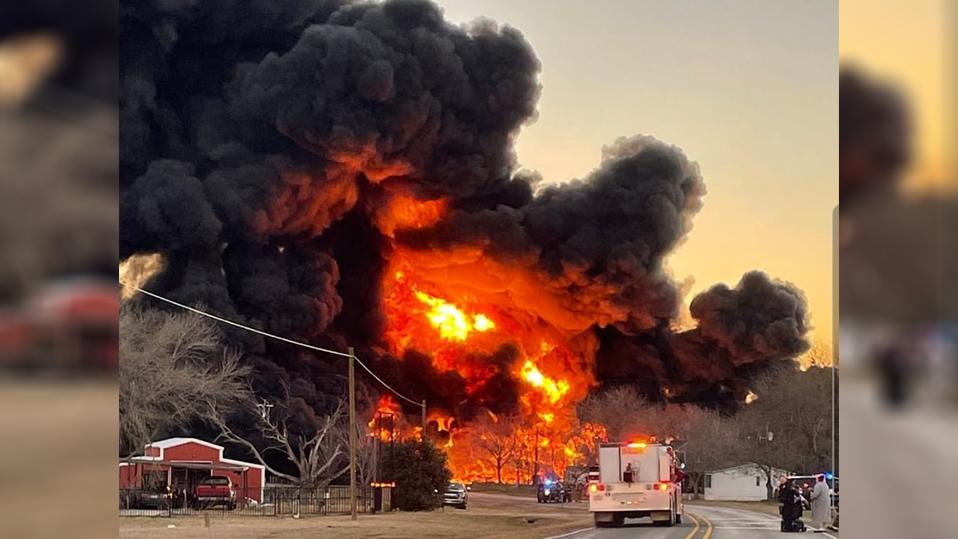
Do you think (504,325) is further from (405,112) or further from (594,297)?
(405,112)

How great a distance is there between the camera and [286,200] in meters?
14.4

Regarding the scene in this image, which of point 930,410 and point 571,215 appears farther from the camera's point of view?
point 571,215

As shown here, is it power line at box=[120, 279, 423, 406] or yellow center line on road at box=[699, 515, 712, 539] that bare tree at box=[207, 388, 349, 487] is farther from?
yellow center line on road at box=[699, 515, 712, 539]

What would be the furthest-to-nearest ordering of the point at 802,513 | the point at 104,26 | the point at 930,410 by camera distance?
the point at 802,513 < the point at 104,26 < the point at 930,410

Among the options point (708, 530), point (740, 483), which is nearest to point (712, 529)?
point (708, 530)

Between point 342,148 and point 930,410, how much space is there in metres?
11.8

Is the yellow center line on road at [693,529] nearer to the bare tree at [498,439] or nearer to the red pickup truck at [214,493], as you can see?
the bare tree at [498,439]

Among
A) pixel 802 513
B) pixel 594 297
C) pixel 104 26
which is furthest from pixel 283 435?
pixel 104 26

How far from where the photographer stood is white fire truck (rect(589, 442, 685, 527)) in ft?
43.3

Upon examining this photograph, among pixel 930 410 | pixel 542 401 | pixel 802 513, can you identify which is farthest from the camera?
pixel 542 401

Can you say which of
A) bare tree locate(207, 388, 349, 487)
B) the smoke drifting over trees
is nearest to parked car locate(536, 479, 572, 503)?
the smoke drifting over trees

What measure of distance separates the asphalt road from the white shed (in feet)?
0.61

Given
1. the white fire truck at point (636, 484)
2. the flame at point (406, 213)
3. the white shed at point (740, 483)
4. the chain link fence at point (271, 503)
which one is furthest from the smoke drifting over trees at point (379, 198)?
the chain link fence at point (271, 503)

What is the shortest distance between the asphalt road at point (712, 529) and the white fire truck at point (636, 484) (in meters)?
0.18
